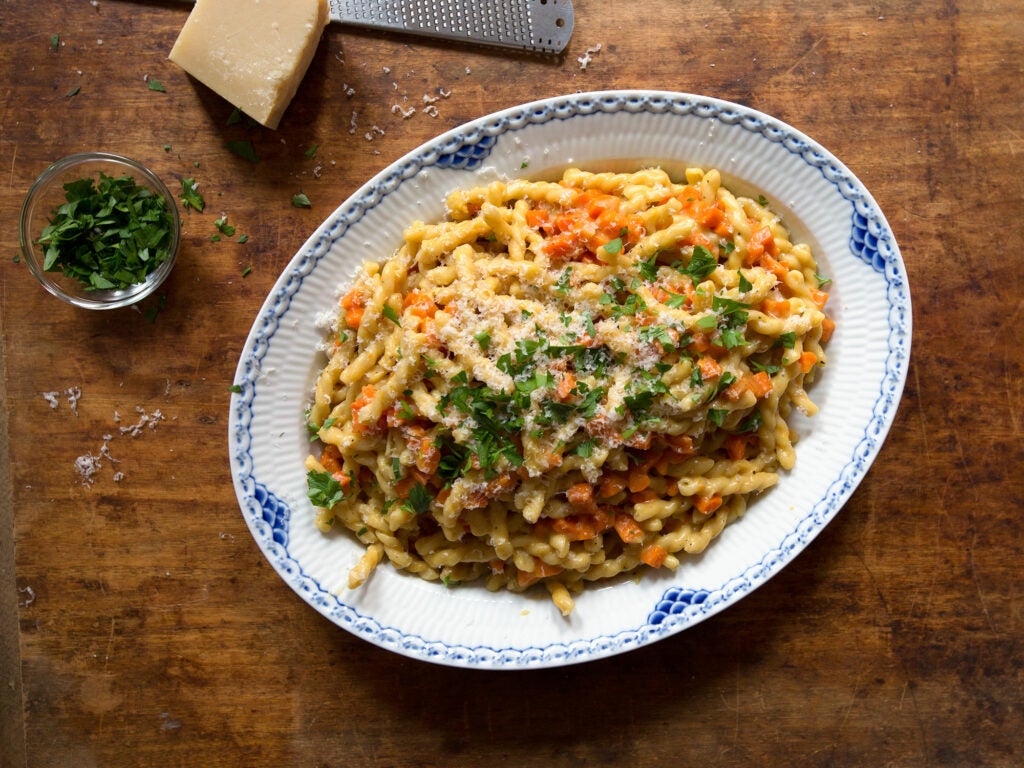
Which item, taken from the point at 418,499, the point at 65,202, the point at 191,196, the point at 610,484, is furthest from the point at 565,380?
the point at 65,202

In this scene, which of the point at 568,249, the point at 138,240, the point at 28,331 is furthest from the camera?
the point at 28,331

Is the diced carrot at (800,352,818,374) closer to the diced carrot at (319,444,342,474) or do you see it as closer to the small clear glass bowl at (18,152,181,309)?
the diced carrot at (319,444,342,474)

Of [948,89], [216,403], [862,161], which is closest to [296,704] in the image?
[216,403]

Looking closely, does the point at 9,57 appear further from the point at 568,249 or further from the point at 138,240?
the point at 568,249

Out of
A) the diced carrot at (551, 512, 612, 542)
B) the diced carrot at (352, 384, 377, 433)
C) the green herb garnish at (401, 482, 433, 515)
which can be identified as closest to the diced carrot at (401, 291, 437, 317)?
the diced carrot at (352, 384, 377, 433)

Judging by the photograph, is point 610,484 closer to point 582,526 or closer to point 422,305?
point 582,526

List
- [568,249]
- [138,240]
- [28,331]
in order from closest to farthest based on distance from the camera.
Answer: [568,249], [138,240], [28,331]
